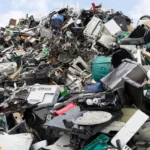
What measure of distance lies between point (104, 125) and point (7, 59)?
24.7 ft

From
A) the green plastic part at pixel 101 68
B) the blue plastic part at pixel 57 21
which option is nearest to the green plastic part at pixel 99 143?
the green plastic part at pixel 101 68

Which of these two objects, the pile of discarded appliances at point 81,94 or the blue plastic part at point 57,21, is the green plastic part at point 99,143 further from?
the blue plastic part at point 57,21

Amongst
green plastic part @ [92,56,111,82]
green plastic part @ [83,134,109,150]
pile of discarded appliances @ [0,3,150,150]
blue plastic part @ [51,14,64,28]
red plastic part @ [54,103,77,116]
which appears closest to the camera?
green plastic part @ [83,134,109,150]

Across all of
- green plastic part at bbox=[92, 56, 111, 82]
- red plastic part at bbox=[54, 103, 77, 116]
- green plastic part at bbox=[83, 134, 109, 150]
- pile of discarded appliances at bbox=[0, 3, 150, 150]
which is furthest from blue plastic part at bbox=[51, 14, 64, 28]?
green plastic part at bbox=[83, 134, 109, 150]

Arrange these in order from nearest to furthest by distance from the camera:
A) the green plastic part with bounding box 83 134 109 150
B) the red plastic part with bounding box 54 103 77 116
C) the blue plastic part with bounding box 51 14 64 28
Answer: the green plastic part with bounding box 83 134 109 150 < the red plastic part with bounding box 54 103 77 116 < the blue plastic part with bounding box 51 14 64 28

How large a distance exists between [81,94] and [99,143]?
1.44 meters

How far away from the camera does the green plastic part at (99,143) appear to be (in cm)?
377

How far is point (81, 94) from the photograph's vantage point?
514 centimetres

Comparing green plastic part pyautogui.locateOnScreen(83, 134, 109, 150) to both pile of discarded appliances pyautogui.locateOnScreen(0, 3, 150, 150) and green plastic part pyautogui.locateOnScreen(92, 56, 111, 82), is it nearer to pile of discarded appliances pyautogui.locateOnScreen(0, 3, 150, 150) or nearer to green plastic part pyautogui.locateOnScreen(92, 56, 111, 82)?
pile of discarded appliances pyautogui.locateOnScreen(0, 3, 150, 150)

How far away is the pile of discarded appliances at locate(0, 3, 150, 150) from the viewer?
12.8ft

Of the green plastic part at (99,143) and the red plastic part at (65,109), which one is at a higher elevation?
the red plastic part at (65,109)

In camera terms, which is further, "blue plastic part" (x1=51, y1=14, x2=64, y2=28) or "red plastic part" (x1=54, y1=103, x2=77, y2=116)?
"blue plastic part" (x1=51, y1=14, x2=64, y2=28)

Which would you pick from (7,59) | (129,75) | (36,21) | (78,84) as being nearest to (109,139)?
(129,75)

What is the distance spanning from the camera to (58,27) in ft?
41.6
